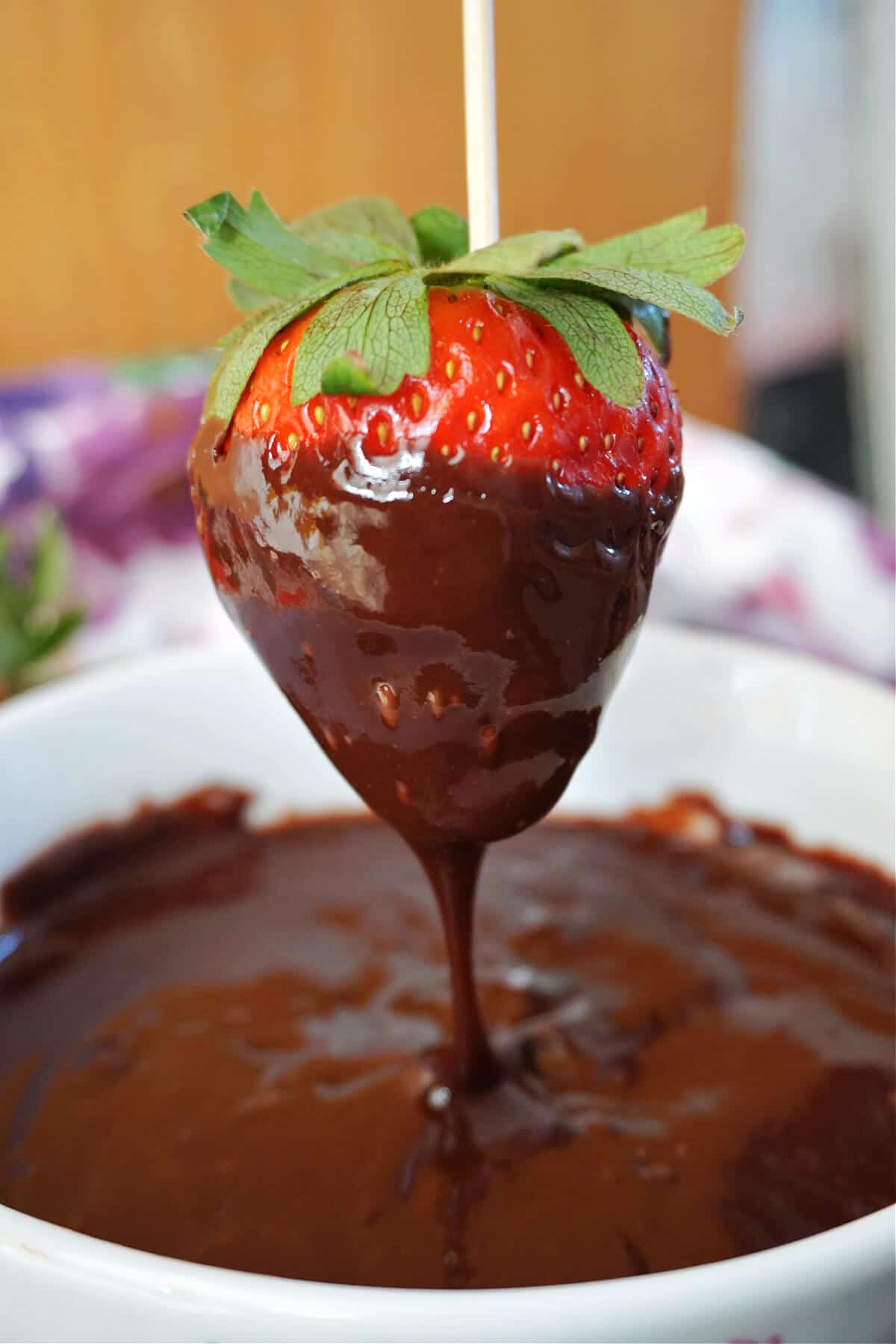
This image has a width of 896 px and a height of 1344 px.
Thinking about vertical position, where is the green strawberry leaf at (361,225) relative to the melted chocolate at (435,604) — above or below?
above

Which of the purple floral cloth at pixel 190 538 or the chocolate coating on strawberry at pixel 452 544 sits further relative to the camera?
the purple floral cloth at pixel 190 538

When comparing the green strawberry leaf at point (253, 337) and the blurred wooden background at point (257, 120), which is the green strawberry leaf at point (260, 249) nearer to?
the green strawberry leaf at point (253, 337)

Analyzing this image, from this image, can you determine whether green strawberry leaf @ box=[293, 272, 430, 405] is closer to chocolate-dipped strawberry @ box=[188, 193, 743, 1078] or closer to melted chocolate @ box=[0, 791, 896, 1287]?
chocolate-dipped strawberry @ box=[188, 193, 743, 1078]

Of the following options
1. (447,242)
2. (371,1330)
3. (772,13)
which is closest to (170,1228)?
(371,1330)

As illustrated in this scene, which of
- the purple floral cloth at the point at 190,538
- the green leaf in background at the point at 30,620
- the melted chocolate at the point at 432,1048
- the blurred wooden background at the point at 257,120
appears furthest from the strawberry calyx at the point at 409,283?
the blurred wooden background at the point at 257,120

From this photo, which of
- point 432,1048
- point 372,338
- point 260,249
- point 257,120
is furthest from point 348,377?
point 257,120

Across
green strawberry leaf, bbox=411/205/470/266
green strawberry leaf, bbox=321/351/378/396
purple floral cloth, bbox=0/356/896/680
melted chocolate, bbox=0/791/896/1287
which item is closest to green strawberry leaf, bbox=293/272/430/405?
green strawberry leaf, bbox=321/351/378/396

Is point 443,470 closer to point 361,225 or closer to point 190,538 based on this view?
point 361,225
